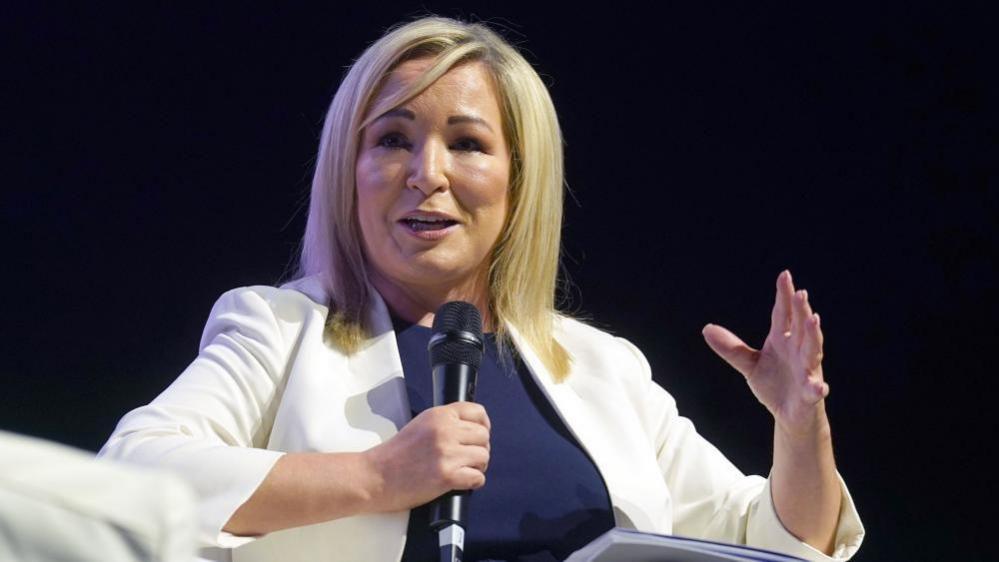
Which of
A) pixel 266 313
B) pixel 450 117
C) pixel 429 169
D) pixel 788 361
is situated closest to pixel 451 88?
pixel 450 117

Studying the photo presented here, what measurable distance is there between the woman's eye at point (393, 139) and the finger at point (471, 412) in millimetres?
535

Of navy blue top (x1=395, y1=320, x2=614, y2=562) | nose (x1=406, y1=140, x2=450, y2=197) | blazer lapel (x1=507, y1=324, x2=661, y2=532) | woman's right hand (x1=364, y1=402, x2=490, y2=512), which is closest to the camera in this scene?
woman's right hand (x1=364, y1=402, x2=490, y2=512)

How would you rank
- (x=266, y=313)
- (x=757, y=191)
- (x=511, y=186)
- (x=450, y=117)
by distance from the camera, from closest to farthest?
(x=266, y=313), (x=450, y=117), (x=511, y=186), (x=757, y=191)

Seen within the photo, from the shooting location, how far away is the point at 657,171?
273 centimetres

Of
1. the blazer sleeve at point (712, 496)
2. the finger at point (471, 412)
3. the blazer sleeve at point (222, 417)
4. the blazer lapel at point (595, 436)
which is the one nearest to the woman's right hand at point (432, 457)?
the finger at point (471, 412)

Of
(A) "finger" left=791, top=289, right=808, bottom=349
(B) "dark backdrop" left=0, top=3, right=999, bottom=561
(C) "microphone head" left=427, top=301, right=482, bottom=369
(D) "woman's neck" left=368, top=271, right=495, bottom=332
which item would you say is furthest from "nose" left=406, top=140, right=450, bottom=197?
(B) "dark backdrop" left=0, top=3, right=999, bottom=561

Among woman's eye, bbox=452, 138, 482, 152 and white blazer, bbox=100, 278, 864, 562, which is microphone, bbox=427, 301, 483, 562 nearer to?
white blazer, bbox=100, 278, 864, 562

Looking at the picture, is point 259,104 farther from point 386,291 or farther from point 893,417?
point 893,417

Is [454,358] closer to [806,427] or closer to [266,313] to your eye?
[266,313]

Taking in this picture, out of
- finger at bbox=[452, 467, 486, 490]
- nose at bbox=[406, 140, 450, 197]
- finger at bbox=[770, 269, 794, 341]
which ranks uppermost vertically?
nose at bbox=[406, 140, 450, 197]

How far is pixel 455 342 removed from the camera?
5.00 feet

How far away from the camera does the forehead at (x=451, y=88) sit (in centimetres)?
188

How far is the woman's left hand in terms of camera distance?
1645 mm

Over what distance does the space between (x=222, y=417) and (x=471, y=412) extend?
1.24 ft
